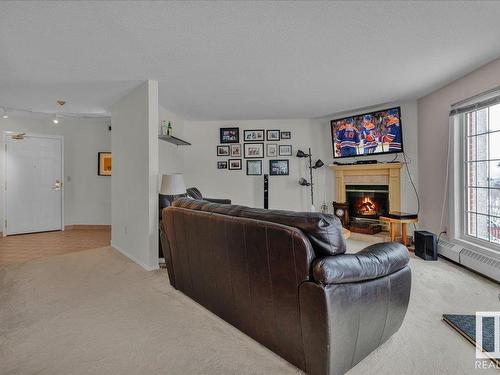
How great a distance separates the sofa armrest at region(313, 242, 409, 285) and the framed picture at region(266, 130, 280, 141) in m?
4.16

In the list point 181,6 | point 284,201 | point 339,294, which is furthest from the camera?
point 284,201

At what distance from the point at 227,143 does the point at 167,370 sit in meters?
4.61

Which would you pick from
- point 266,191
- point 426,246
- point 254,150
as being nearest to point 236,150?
point 254,150

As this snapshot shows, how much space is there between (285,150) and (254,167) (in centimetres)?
75

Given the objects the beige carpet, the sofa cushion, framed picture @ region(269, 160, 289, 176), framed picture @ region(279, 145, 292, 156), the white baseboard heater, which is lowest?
the beige carpet

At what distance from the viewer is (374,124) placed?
183 inches

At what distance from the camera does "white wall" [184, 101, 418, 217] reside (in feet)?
17.9

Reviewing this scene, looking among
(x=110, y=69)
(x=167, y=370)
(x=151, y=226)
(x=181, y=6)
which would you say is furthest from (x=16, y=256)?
(x=181, y=6)

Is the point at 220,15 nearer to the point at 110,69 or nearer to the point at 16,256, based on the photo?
the point at 110,69

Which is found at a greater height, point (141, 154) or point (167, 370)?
point (141, 154)

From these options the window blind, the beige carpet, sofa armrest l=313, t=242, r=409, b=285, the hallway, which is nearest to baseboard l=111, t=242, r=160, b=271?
the beige carpet

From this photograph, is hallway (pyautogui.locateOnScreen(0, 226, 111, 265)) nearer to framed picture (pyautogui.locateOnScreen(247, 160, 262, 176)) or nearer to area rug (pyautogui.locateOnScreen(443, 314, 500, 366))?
framed picture (pyautogui.locateOnScreen(247, 160, 262, 176))

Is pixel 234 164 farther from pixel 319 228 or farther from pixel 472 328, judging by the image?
pixel 472 328

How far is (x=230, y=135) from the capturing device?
5621mm
